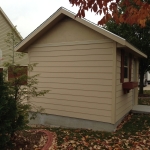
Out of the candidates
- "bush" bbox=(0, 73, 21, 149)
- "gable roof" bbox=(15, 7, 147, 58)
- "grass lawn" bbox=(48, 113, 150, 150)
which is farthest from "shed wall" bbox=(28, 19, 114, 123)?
"bush" bbox=(0, 73, 21, 149)

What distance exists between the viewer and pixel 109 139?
17.5ft

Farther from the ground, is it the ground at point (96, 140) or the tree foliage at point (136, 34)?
the tree foliage at point (136, 34)

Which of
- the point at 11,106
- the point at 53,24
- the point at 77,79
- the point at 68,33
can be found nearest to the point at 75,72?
the point at 77,79

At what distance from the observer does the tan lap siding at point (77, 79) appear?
6.34 m

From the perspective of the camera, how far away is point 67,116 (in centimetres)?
711

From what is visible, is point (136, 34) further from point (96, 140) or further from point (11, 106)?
point (11, 106)

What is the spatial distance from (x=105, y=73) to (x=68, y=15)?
2.53m

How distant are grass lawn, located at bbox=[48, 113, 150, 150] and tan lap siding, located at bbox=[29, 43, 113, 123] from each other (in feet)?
2.40

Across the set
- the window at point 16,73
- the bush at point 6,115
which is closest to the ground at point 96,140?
the bush at point 6,115

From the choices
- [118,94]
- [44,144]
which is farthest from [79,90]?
[44,144]

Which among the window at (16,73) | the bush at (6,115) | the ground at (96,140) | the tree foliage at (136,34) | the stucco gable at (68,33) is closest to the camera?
the bush at (6,115)

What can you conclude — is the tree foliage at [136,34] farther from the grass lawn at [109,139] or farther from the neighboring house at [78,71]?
the grass lawn at [109,139]

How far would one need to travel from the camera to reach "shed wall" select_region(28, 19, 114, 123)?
6.35 m

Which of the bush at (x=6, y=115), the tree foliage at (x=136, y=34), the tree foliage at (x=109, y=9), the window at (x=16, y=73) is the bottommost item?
the bush at (x=6, y=115)
